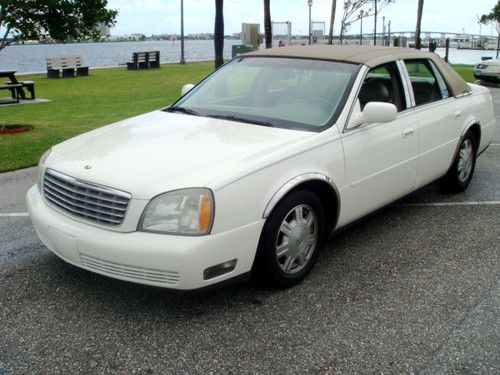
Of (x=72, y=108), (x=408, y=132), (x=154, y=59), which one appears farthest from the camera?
(x=154, y=59)

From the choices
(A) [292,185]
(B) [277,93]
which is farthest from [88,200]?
(B) [277,93]

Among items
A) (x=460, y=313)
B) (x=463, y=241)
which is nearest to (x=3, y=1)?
(x=463, y=241)

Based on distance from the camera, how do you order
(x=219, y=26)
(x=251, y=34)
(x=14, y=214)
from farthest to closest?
(x=251, y=34) < (x=219, y=26) < (x=14, y=214)

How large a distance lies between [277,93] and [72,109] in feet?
31.6

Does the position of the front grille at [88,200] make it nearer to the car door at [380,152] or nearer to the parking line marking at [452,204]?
the car door at [380,152]

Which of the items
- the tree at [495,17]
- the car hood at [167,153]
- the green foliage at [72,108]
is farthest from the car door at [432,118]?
the tree at [495,17]

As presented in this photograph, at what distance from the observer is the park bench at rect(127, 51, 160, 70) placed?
28016 millimetres

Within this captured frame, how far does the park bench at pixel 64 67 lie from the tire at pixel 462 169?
20797 millimetres

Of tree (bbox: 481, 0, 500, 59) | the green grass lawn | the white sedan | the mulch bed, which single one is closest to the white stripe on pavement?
the white sedan

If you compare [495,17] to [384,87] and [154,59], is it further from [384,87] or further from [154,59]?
[384,87]

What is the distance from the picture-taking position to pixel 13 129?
999 centimetres

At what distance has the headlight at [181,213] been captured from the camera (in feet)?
10.1

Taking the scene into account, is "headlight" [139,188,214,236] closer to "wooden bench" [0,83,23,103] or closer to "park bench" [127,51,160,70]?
"wooden bench" [0,83,23,103]

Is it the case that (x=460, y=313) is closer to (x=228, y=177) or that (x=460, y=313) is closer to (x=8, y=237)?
(x=228, y=177)
